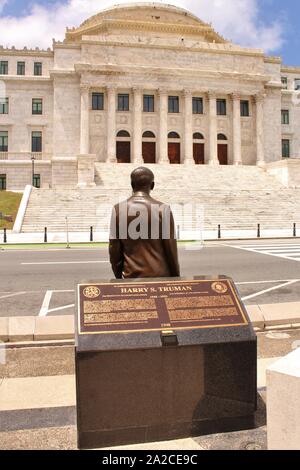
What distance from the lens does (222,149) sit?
5944 cm

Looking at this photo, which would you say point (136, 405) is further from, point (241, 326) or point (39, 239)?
point (39, 239)

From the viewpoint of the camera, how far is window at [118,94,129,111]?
5644cm

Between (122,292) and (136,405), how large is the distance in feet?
3.51

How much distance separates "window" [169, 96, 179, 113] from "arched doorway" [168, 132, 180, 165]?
313 cm

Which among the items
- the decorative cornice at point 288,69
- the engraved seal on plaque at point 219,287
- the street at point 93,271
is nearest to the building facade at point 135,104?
the decorative cornice at point 288,69

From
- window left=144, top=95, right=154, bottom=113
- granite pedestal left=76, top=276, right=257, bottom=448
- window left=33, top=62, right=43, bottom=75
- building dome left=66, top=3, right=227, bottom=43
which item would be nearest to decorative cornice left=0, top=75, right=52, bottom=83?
window left=33, top=62, right=43, bottom=75

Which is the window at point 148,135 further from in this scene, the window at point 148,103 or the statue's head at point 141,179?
the statue's head at point 141,179

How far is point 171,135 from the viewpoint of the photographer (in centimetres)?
5797

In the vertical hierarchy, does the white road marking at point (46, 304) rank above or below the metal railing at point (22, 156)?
below

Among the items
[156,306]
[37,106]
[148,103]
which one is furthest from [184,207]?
[156,306]

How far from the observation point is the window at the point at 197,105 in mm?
58222

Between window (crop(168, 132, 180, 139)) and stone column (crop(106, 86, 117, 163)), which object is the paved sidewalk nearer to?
stone column (crop(106, 86, 117, 163))

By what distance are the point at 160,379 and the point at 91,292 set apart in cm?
109

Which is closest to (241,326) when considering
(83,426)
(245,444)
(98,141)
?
(245,444)
